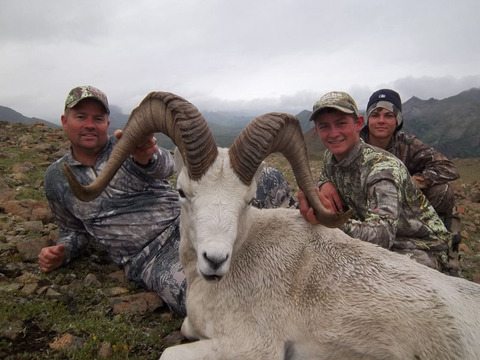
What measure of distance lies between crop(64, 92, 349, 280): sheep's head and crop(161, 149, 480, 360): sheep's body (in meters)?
0.02

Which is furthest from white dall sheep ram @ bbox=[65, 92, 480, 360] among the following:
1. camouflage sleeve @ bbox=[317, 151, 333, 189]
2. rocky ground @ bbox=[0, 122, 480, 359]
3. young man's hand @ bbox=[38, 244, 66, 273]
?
camouflage sleeve @ bbox=[317, 151, 333, 189]

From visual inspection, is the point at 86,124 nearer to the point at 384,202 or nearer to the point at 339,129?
the point at 339,129

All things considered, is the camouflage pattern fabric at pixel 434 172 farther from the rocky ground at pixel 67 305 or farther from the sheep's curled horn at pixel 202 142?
the sheep's curled horn at pixel 202 142

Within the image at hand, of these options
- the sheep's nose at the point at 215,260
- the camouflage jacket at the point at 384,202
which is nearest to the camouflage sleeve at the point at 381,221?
the camouflage jacket at the point at 384,202

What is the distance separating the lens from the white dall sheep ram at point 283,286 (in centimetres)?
375

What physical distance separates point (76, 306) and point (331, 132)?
504 cm

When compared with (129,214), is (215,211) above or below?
above

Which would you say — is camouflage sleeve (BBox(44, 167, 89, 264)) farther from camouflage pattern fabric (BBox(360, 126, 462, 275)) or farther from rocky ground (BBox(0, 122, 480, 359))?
camouflage pattern fabric (BBox(360, 126, 462, 275))

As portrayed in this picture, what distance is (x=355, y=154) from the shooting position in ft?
18.9

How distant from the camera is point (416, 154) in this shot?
8117 mm

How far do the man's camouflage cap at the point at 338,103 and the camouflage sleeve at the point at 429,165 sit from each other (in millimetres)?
3333

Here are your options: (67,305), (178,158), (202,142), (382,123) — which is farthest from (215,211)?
(382,123)

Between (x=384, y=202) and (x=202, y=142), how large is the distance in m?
3.00

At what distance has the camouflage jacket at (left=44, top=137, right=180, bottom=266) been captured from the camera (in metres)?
6.02
